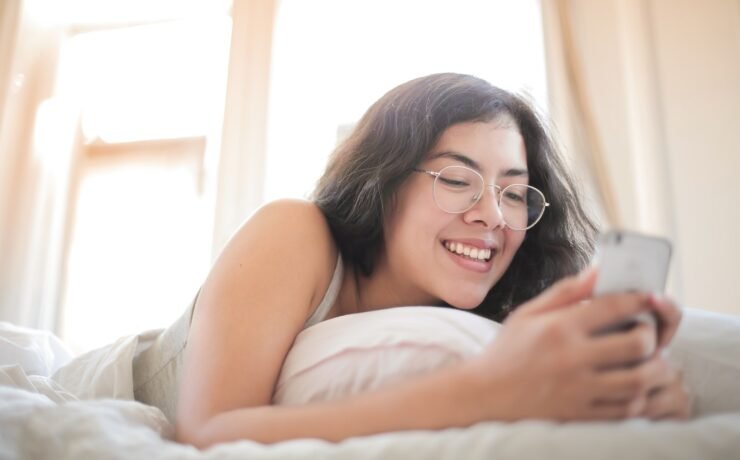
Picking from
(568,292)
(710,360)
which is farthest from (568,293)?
(710,360)

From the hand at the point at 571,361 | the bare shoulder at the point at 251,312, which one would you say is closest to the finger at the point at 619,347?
the hand at the point at 571,361

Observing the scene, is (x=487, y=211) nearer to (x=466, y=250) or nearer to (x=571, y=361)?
(x=466, y=250)

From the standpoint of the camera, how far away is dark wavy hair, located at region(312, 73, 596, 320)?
1066mm

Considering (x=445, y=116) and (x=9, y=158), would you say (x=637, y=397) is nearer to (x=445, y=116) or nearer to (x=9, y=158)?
(x=445, y=116)

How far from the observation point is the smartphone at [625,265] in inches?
18.9

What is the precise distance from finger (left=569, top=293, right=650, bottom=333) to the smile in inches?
21.9

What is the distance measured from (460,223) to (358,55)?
64.1 inches

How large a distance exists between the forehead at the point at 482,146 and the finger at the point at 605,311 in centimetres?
56

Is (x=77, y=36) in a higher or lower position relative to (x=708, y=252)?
higher

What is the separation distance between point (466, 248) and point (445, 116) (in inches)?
9.8

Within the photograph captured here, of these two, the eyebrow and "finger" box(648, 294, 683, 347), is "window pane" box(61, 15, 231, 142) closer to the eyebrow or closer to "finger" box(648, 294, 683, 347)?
the eyebrow

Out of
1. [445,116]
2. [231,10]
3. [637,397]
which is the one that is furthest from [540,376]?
[231,10]

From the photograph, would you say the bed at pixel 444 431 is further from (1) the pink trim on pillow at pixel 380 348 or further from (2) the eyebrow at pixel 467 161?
(2) the eyebrow at pixel 467 161

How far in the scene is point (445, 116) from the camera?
1067mm
